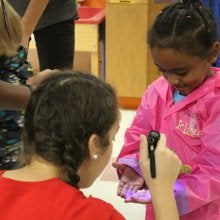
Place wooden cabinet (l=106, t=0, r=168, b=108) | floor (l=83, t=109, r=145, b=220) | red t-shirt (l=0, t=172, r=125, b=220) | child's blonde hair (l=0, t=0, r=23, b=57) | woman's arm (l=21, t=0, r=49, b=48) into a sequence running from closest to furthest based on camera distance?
1. red t-shirt (l=0, t=172, r=125, b=220)
2. child's blonde hair (l=0, t=0, r=23, b=57)
3. woman's arm (l=21, t=0, r=49, b=48)
4. floor (l=83, t=109, r=145, b=220)
5. wooden cabinet (l=106, t=0, r=168, b=108)

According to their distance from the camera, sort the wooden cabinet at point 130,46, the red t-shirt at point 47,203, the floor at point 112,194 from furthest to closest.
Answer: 1. the wooden cabinet at point 130,46
2. the floor at point 112,194
3. the red t-shirt at point 47,203

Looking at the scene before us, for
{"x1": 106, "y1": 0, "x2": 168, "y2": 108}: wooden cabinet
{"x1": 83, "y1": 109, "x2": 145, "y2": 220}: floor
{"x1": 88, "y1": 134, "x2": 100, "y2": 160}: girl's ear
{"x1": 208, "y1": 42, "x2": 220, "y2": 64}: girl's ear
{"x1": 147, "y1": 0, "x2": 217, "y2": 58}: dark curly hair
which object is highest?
{"x1": 147, "y1": 0, "x2": 217, "y2": 58}: dark curly hair

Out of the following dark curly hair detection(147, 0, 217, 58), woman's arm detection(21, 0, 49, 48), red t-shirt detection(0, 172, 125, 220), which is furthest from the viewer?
woman's arm detection(21, 0, 49, 48)

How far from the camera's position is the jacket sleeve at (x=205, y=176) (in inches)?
46.6

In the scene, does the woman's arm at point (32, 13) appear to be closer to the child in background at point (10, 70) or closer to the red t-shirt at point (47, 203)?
the child in background at point (10, 70)

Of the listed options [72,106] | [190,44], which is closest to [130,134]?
[190,44]

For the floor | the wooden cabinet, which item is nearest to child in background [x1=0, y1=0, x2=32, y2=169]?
the floor

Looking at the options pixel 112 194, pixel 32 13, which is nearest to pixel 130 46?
pixel 112 194

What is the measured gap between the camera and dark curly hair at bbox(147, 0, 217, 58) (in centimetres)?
118

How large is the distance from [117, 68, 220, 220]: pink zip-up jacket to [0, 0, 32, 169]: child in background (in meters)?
0.36

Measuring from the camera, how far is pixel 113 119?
966 mm

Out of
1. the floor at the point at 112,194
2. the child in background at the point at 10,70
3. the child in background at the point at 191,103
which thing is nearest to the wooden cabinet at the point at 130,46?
the floor at the point at 112,194

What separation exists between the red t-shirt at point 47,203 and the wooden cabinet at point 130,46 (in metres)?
2.22

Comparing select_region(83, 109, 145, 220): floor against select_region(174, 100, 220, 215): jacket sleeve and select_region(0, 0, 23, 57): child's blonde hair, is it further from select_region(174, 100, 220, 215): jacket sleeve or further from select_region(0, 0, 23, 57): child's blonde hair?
select_region(0, 0, 23, 57): child's blonde hair
